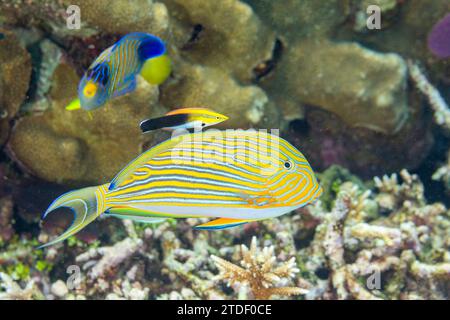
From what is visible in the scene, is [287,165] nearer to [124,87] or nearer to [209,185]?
[209,185]

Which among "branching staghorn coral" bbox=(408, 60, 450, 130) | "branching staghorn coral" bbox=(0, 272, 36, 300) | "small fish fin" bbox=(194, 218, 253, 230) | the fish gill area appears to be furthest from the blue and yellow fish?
"branching staghorn coral" bbox=(408, 60, 450, 130)

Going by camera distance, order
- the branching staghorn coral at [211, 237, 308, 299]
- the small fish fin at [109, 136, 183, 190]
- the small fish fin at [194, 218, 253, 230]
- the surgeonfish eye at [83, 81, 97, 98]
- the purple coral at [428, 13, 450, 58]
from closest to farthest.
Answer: the small fish fin at [194, 218, 253, 230], the small fish fin at [109, 136, 183, 190], the surgeonfish eye at [83, 81, 97, 98], the branching staghorn coral at [211, 237, 308, 299], the purple coral at [428, 13, 450, 58]

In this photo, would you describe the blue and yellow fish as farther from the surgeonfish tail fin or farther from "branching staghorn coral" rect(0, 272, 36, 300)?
"branching staghorn coral" rect(0, 272, 36, 300)

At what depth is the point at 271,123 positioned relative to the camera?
13.0 feet

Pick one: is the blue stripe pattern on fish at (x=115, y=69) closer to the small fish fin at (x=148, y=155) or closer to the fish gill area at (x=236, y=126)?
the small fish fin at (x=148, y=155)

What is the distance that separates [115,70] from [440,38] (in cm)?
365

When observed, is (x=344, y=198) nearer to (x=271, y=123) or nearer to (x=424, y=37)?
(x=271, y=123)

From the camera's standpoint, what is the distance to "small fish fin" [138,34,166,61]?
248cm

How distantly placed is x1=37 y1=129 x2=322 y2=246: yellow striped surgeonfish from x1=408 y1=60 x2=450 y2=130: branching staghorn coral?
3.14 meters

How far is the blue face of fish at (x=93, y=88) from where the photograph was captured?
2332mm

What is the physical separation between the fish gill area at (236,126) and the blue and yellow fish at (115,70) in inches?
30.8

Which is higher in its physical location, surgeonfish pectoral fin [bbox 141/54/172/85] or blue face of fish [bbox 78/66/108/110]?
surgeonfish pectoral fin [bbox 141/54/172/85]

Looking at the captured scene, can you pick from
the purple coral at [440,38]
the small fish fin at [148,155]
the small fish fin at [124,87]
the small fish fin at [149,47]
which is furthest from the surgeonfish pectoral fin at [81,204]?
the purple coral at [440,38]

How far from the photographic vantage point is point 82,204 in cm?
184
